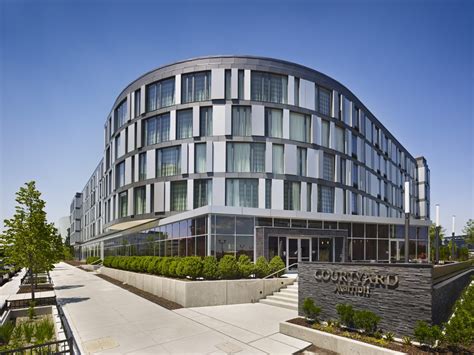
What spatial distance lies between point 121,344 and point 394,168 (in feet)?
205

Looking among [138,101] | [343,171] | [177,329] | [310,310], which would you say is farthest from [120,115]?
[310,310]

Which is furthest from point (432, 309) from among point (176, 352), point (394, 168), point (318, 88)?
point (394, 168)

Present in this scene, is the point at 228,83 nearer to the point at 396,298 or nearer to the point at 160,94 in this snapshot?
the point at 160,94

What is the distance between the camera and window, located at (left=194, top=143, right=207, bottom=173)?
36513 mm

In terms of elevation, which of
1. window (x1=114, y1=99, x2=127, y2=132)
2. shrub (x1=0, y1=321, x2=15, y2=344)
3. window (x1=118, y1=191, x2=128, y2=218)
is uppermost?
window (x1=114, y1=99, x2=127, y2=132)

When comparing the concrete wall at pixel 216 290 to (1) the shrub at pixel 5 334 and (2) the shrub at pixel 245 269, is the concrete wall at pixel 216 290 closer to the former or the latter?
(2) the shrub at pixel 245 269

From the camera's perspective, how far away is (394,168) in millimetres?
64312

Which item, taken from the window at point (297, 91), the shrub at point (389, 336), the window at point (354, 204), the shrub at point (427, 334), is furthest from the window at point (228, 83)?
the shrub at point (427, 334)

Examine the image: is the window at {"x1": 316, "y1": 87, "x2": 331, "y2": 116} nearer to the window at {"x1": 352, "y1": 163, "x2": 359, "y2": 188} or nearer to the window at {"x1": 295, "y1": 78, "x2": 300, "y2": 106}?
the window at {"x1": 295, "y1": 78, "x2": 300, "y2": 106}

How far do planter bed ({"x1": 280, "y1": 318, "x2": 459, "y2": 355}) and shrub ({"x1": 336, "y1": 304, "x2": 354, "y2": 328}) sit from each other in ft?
0.98

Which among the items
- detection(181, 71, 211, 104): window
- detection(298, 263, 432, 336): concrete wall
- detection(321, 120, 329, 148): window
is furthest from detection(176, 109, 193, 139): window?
detection(298, 263, 432, 336): concrete wall

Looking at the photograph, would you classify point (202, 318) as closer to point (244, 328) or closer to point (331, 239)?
point (244, 328)

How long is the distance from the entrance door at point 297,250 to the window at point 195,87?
18205 millimetres

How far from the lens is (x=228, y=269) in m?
19.1
